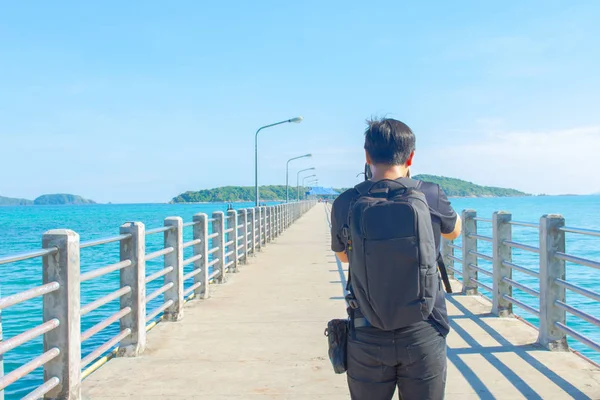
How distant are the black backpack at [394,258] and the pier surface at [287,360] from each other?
2.27 metres

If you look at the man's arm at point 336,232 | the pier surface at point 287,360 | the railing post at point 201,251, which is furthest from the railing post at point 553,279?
the railing post at point 201,251

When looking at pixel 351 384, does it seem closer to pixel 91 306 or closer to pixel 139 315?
pixel 91 306

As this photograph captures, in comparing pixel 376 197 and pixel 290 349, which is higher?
pixel 376 197

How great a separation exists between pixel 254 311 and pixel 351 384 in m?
5.58

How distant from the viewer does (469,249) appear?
8.87 metres

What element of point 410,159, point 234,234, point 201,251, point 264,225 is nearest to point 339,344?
point 410,159

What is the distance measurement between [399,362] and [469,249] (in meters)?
6.69

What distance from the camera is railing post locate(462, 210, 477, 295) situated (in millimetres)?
8750

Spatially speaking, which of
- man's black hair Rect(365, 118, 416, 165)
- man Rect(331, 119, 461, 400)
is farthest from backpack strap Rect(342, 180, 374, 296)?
man's black hair Rect(365, 118, 416, 165)

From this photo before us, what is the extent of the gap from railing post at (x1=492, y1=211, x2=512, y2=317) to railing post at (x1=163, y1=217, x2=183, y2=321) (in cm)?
397

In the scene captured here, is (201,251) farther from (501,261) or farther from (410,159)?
(410,159)

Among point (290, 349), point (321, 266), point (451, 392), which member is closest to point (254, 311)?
point (290, 349)

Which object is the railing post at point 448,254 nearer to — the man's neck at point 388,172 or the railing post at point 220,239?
the railing post at point 220,239

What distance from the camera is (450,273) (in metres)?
10.4
